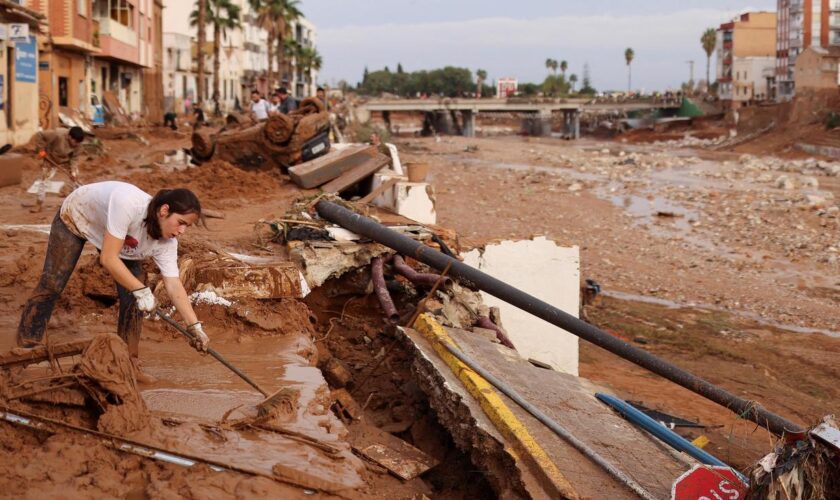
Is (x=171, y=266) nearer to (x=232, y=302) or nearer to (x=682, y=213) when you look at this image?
(x=232, y=302)

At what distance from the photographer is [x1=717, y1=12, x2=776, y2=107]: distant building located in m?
86.6

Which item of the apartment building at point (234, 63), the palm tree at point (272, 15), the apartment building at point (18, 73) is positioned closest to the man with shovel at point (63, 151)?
the apartment building at point (18, 73)

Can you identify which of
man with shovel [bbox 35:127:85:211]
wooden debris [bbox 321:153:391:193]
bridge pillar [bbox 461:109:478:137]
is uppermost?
bridge pillar [bbox 461:109:478:137]

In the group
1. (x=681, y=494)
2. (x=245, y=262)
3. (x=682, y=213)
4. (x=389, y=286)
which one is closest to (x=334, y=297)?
(x=389, y=286)

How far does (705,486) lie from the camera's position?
4477 mm

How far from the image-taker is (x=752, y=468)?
4367 mm

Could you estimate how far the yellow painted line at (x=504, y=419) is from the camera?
Answer: 4.63m

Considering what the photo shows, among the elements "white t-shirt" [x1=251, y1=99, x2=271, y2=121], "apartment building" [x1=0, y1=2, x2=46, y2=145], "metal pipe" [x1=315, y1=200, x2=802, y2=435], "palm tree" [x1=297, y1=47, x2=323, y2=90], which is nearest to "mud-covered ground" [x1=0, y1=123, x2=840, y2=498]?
"metal pipe" [x1=315, y1=200, x2=802, y2=435]

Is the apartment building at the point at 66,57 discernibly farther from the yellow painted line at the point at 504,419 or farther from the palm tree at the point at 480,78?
the palm tree at the point at 480,78

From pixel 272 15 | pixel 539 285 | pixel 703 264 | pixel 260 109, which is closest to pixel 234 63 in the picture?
pixel 272 15

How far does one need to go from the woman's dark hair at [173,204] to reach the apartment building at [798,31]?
69.5 m

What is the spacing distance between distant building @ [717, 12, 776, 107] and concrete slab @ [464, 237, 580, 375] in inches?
2898

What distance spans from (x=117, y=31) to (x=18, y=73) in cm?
1443

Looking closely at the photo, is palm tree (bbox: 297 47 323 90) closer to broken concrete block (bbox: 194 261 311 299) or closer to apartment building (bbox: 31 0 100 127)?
apartment building (bbox: 31 0 100 127)
